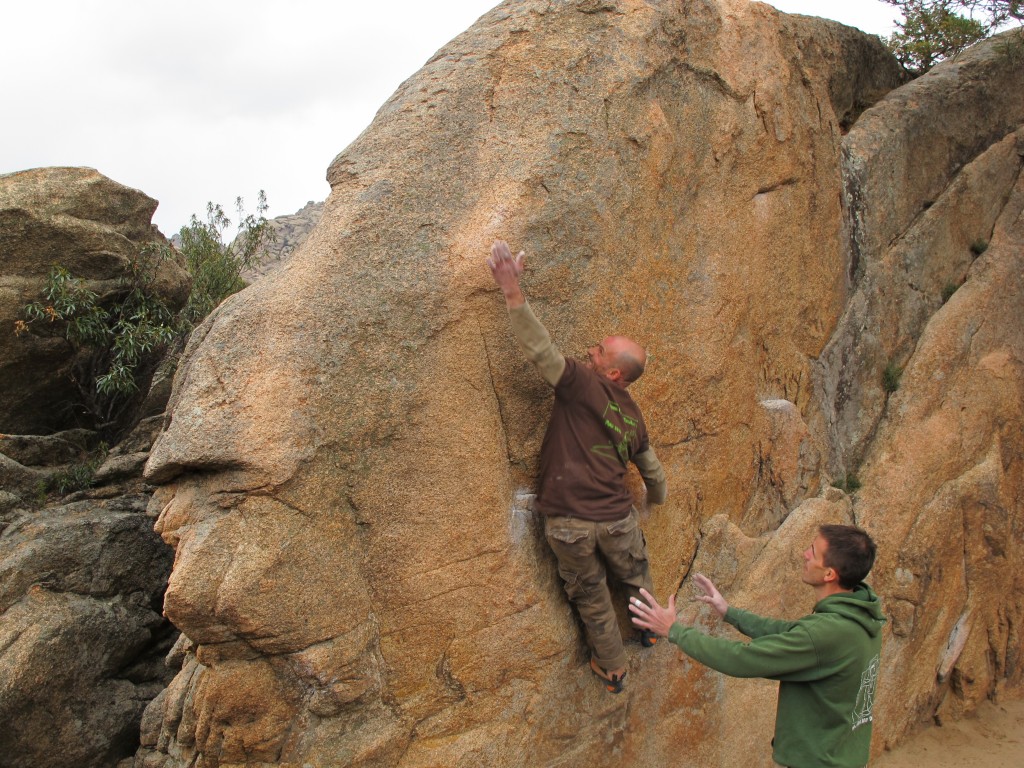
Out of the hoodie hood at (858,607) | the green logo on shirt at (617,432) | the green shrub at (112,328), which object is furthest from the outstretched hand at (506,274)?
the green shrub at (112,328)

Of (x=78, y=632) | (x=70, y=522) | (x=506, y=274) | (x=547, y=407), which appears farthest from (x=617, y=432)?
(x=70, y=522)

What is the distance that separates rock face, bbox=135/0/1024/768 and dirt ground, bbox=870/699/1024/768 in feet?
0.52

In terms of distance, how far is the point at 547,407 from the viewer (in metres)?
4.21

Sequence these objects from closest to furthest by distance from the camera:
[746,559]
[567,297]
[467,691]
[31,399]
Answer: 1. [467,691]
2. [567,297]
3. [746,559]
4. [31,399]

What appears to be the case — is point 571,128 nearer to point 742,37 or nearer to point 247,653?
point 742,37

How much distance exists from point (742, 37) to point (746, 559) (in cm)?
319

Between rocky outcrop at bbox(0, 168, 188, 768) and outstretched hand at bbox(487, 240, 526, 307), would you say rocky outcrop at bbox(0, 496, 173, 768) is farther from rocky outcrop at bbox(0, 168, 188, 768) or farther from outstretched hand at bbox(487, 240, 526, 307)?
outstretched hand at bbox(487, 240, 526, 307)

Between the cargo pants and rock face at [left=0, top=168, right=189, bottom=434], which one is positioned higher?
rock face at [left=0, top=168, right=189, bottom=434]

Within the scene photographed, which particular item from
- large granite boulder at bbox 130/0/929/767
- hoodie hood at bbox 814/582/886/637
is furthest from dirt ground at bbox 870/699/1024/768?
hoodie hood at bbox 814/582/886/637

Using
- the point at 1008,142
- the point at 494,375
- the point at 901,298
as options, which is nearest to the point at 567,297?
the point at 494,375

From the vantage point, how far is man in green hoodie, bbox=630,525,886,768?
123 inches

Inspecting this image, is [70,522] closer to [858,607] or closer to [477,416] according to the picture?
[477,416]

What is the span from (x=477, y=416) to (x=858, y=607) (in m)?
1.80

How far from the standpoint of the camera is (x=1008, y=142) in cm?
700
